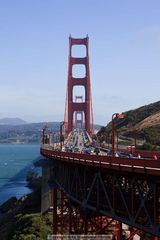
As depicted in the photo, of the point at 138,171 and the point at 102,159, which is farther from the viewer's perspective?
the point at 102,159

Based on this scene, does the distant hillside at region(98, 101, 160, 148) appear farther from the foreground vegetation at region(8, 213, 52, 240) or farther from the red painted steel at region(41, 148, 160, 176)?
the red painted steel at region(41, 148, 160, 176)

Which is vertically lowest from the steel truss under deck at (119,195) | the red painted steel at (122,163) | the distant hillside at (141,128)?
the steel truss under deck at (119,195)

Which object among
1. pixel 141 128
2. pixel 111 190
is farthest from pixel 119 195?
pixel 141 128

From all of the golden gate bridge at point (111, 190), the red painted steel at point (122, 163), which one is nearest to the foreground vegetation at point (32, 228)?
the golden gate bridge at point (111, 190)

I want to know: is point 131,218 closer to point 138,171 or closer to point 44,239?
point 138,171

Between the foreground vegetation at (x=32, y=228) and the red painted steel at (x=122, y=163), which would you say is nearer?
the red painted steel at (x=122, y=163)

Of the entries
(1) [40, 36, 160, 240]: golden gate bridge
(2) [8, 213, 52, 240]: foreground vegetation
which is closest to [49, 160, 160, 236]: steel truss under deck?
(1) [40, 36, 160, 240]: golden gate bridge

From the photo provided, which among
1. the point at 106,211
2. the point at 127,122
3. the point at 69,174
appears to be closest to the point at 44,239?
the point at 69,174

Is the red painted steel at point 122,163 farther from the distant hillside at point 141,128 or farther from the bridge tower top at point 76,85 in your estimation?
the bridge tower top at point 76,85

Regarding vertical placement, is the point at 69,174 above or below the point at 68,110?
below
